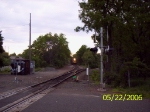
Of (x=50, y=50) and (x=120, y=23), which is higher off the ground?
(x=50, y=50)

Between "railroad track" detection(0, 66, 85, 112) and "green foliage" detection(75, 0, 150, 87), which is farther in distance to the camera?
"green foliage" detection(75, 0, 150, 87)

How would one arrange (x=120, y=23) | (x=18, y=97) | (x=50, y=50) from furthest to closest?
(x=50, y=50) < (x=120, y=23) < (x=18, y=97)

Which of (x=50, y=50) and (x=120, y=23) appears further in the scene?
(x=50, y=50)

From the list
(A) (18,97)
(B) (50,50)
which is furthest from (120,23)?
(B) (50,50)

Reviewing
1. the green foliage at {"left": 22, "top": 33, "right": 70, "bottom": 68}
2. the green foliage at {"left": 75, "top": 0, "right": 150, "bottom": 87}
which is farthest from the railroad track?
the green foliage at {"left": 22, "top": 33, "right": 70, "bottom": 68}

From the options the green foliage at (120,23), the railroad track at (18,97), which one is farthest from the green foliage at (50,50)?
→ the railroad track at (18,97)

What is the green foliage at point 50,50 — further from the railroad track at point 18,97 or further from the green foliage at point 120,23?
the railroad track at point 18,97

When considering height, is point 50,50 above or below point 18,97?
above

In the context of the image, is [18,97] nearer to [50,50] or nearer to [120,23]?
[120,23]

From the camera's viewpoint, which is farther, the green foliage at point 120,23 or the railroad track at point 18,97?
the green foliage at point 120,23

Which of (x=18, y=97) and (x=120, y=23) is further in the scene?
(x=120, y=23)

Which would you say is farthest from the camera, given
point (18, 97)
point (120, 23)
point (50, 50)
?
point (50, 50)

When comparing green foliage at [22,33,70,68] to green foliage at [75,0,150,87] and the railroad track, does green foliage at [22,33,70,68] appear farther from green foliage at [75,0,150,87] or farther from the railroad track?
the railroad track

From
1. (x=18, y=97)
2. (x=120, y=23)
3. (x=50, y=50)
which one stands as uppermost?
(x=50, y=50)
